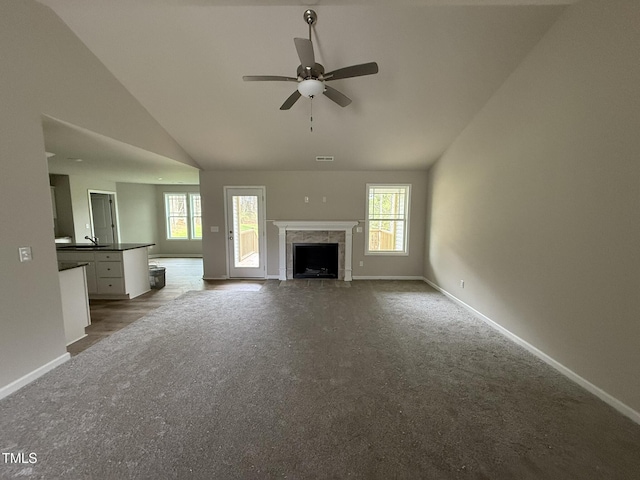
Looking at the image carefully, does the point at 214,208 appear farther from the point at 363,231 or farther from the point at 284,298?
the point at 363,231

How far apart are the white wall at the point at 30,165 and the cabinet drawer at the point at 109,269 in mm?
2043

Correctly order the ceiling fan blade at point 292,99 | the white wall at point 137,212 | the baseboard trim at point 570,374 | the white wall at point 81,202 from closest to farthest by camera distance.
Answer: the baseboard trim at point 570,374 < the ceiling fan blade at point 292,99 < the white wall at point 81,202 < the white wall at point 137,212

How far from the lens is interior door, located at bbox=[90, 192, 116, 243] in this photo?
7.23m

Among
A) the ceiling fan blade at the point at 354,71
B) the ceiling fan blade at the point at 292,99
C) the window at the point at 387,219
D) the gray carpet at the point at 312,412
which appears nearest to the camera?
the gray carpet at the point at 312,412

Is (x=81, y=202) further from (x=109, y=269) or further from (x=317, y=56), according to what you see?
(x=317, y=56)

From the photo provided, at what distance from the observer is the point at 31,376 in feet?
7.00

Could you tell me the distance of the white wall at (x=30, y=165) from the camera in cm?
196

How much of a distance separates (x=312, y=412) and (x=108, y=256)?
425 cm

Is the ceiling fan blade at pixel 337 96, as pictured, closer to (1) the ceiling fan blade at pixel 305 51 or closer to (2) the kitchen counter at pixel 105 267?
(1) the ceiling fan blade at pixel 305 51

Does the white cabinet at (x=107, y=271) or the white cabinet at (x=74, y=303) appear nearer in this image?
the white cabinet at (x=74, y=303)

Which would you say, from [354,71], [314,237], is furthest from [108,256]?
[354,71]

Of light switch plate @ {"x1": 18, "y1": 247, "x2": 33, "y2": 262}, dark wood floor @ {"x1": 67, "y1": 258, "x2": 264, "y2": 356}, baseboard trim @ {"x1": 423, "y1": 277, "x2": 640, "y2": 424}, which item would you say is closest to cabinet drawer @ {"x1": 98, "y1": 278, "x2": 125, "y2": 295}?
dark wood floor @ {"x1": 67, "y1": 258, "x2": 264, "y2": 356}

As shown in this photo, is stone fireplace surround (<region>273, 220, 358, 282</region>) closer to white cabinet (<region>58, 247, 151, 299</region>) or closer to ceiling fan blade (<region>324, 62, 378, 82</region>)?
Answer: white cabinet (<region>58, 247, 151, 299</region>)

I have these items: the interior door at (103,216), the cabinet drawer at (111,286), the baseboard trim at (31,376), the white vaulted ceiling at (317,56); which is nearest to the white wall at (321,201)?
the white vaulted ceiling at (317,56)
